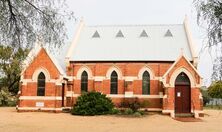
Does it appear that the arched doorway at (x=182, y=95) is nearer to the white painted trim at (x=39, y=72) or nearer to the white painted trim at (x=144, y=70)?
the white painted trim at (x=144, y=70)

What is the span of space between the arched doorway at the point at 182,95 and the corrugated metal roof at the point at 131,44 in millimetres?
3474

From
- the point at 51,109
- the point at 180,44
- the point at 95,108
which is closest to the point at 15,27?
the point at 95,108

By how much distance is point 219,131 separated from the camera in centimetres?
2297

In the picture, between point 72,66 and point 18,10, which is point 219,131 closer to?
point 18,10

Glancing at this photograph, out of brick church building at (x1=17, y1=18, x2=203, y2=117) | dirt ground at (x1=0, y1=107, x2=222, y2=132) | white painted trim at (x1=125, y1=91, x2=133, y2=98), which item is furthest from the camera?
white painted trim at (x1=125, y1=91, x2=133, y2=98)

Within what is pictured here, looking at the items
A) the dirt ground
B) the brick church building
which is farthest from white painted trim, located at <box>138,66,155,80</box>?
the dirt ground

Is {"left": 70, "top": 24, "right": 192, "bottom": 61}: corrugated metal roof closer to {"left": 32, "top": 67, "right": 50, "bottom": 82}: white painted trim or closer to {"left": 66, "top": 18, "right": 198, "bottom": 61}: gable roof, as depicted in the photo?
{"left": 66, "top": 18, "right": 198, "bottom": 61}: gable roof

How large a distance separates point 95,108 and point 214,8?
23.2m

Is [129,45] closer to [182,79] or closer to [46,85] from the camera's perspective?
[182,79]

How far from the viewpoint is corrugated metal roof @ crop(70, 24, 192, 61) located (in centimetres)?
4003

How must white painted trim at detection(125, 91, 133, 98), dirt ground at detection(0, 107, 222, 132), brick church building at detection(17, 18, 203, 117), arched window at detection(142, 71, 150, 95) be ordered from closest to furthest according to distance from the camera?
dirt ground at detection(0, 107, 222, 132) → brick church building at detection(17, 18, 203, 117) → white painted trim at detection(125, 91, 133, 98) → arched window at detection(142, 71, 150, 95)

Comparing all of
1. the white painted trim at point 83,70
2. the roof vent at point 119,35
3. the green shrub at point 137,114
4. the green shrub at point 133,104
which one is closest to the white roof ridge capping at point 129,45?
the roof vent at point 119,35

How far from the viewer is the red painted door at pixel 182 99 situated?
36625 mm

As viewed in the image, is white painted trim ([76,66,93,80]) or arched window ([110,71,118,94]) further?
white painted trim ([76,66,93,80])
